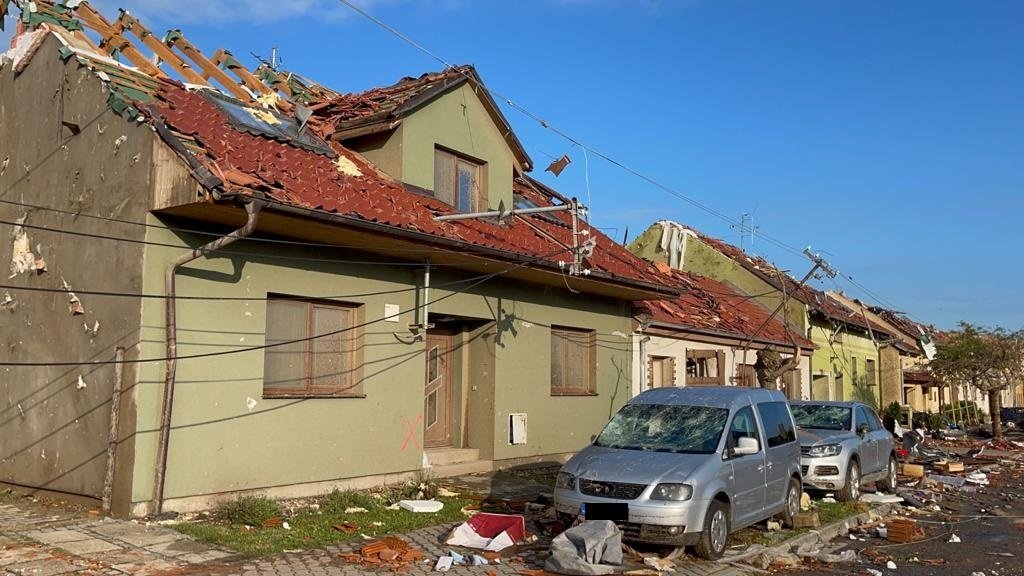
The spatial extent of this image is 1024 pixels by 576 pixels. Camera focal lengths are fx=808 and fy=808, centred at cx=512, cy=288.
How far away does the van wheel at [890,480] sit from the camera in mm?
14320

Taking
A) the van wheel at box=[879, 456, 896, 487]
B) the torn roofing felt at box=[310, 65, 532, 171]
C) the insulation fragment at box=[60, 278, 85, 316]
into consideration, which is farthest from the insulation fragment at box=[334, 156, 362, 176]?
the van wheel at box=[879, 456, 896, 487]

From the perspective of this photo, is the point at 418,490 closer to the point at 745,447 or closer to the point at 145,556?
the point at 145,556

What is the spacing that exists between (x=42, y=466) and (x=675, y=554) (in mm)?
7466

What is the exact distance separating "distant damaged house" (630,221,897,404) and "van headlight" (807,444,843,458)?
44.9ft

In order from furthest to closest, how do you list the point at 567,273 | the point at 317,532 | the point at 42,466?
the point at 567,273
the point at 42,466
the point at 317,532

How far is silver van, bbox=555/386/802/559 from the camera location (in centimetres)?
779

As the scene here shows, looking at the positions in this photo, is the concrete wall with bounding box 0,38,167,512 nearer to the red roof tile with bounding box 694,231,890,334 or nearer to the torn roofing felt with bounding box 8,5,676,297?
the torn roofing felt with bounding box 8,5,676,297

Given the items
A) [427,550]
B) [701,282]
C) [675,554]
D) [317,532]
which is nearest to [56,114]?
[317,532]

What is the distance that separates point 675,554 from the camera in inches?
311

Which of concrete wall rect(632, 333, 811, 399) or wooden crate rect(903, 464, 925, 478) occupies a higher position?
concrete wall rect(632, 333, 811, 399)

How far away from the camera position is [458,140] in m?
14.4

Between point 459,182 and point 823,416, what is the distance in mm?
7712

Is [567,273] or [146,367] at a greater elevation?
[567,273]

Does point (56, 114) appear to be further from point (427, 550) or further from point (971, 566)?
point (971, 566)
